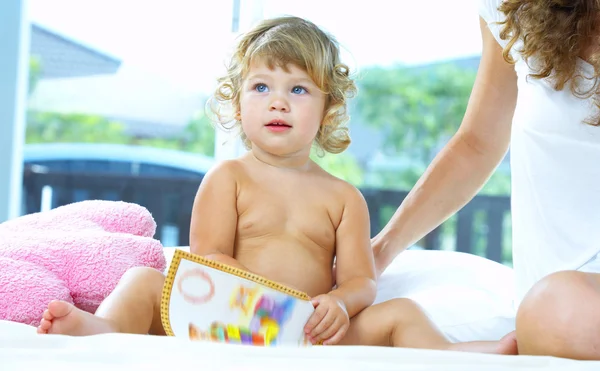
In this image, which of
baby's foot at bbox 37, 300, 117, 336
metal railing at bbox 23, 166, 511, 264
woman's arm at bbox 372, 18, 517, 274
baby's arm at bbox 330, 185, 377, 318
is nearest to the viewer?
baby's foot at bbox 37, 300, 117, 336

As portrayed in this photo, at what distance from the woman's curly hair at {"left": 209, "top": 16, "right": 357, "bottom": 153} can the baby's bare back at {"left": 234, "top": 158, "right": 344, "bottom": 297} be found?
12 cm

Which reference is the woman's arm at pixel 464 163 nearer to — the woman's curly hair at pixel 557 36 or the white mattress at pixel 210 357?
the woman's curly hair at pixel 557 36

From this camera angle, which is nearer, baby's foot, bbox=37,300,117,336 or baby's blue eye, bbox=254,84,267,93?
baby's foot, bbox=37,300,117,336

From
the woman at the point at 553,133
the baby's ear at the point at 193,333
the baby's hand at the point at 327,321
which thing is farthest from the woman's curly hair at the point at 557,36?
the baby's ear at the point at 193,333

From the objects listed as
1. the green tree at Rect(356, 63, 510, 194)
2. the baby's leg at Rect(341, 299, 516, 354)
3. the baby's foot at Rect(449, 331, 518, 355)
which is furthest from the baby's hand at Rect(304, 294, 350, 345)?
the green tree at Rect(356, 63, 510, 194)

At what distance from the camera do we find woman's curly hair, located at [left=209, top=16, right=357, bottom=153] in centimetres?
130

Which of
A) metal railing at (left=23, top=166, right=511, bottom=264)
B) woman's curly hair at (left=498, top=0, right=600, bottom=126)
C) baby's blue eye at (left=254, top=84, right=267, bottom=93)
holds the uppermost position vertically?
woman's curly hair at (left=498, top=0, right=600, bottom=126)

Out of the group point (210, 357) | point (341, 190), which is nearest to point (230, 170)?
point (341, 190)

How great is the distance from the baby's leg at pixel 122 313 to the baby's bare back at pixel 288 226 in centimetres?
20

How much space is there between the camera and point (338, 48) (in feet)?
4.67

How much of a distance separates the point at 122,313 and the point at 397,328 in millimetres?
375

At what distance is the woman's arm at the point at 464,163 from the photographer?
4.64ft

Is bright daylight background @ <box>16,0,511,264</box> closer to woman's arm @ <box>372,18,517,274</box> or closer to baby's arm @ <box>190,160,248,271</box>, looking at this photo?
woman's arm @ <box>372,18,517,274</box>

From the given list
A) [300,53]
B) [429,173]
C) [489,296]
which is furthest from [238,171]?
[489,296]
